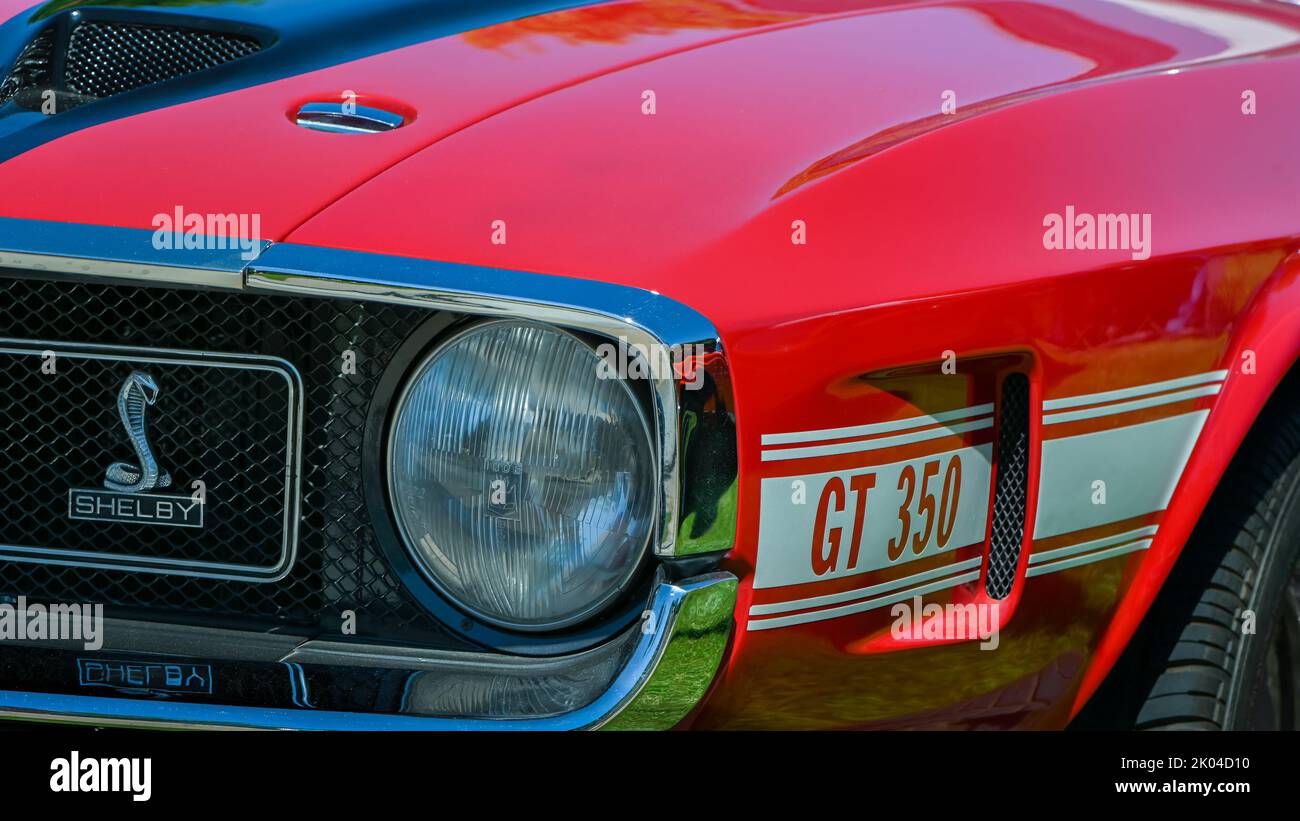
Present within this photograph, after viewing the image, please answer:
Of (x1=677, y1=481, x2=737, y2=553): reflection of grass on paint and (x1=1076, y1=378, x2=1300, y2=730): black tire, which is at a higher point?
(x1=677, y1=481, x2=737, y2=553): reflection of grass on paint

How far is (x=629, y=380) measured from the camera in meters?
1.39

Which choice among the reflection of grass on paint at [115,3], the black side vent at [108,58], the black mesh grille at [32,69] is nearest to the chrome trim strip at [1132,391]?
the black side vent at [108,58]

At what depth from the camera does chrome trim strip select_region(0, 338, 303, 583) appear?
153 cm

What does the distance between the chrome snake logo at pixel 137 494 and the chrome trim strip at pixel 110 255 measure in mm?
155

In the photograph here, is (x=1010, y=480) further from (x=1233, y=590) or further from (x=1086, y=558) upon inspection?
(x=1233, y=590)

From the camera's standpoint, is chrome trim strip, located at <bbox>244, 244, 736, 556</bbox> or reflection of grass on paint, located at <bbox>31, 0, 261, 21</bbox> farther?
reflection of grass on paint, located at <bbox>31, 0, 261, 21</bbox>

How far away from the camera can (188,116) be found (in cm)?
165

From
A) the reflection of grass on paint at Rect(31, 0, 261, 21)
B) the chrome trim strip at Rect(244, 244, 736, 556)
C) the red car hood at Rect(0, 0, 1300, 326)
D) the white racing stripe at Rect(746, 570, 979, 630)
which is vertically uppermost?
the reflection of grass on paint at Rect(31, 0, 261, 21)

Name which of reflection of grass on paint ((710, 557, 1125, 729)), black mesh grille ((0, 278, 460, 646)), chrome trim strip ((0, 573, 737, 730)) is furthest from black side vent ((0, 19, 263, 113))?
reflection of grass on paint ((710, 557, 1125, 729))

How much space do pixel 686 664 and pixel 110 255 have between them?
70 cm

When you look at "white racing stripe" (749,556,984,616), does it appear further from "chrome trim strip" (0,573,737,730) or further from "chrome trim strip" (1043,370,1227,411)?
"chrome trim strip" (1043,370,1227,411)

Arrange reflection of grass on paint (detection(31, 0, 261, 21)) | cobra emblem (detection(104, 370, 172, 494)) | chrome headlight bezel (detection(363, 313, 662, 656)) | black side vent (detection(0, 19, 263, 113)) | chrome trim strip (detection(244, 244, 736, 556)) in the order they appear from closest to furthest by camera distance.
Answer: chrome trim strip (detection(244, 244, 736, 556))
chrome headlight bezel (detection(363, 313, 662, 656))
cobra emblem (detection(104, 370, 172, 494))
black side vent (detection(0, 19, 263, 113))
reflection of grass on paint (detection(31, 0, 261, 21))

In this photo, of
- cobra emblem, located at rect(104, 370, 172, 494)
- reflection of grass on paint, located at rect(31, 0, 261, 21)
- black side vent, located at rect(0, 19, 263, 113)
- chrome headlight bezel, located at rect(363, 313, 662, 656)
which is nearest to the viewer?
chrome headlight bezel, located at rect(363, 313, 662, 656)

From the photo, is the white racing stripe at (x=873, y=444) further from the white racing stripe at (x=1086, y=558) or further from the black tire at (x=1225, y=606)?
the black tire at (x=1225, y=606)
